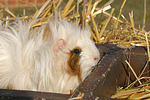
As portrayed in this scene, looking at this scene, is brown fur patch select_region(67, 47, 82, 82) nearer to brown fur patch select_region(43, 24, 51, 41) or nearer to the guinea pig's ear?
the guinea pig's ear

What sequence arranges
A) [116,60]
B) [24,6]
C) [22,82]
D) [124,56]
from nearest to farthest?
1. [22,82]
2. [116,60]
3. [124,56]
4. [24,6]

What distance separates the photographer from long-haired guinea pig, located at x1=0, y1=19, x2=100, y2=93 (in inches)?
67.1

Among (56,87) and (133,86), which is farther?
(133,86)

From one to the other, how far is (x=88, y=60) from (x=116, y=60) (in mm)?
261

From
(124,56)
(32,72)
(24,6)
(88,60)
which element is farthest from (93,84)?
(24,6)

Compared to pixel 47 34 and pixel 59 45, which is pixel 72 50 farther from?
pixel 47 34

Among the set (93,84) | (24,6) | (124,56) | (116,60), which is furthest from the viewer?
(24,6)

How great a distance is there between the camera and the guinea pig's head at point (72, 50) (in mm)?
1740

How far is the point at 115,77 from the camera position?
1.96 meters

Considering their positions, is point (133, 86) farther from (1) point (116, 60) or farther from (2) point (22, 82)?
(2) point (22, 82)

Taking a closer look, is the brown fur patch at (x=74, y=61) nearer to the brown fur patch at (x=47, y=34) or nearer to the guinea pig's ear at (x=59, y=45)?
the guinea pig's ear at (x=59, y=45)

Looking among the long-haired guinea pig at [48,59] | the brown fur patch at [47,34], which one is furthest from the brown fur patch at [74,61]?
the brown fur patch at [47,34]

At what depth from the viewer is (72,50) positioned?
1.75 m

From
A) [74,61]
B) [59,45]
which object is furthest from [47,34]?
[74,61]
